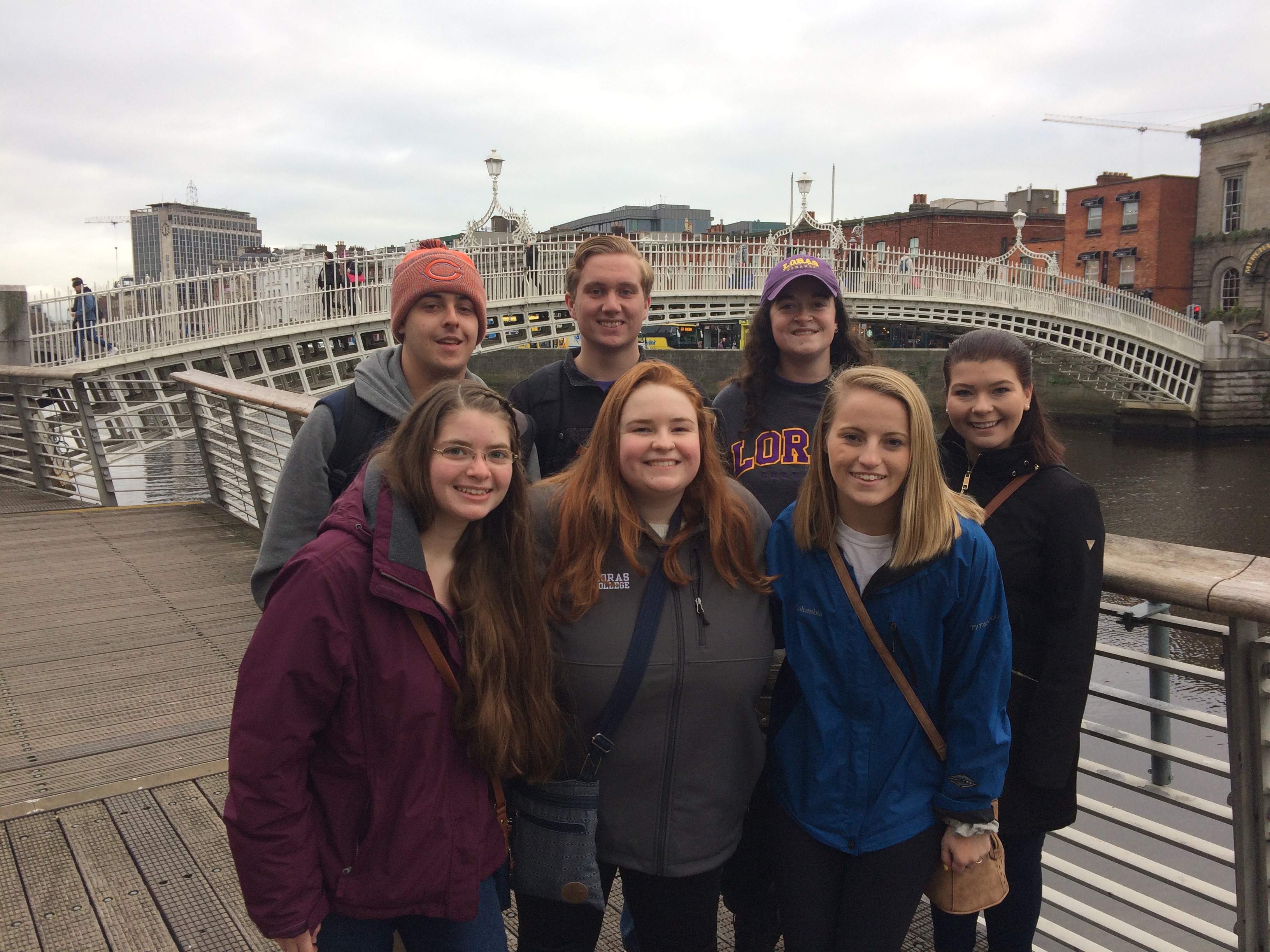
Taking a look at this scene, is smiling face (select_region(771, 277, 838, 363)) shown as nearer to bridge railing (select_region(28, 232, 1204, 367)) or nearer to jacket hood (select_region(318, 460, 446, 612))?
jacket hood (select_region(318, 460, 446, 612))

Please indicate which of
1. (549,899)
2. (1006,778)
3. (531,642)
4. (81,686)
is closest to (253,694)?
(531,642)

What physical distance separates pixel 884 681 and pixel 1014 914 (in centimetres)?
68

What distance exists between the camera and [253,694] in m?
1.35

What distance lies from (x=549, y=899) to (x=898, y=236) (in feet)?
154

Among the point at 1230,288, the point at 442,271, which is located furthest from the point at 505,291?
the point at 1230,288

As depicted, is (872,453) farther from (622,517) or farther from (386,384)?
(386,384)

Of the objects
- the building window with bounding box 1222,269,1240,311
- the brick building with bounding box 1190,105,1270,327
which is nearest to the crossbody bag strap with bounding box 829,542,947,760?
the brick building with bounding box 1190,105,1270,327

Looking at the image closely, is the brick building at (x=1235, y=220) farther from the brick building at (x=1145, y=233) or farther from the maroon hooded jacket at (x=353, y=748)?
the maroon hooded jacket at (x=353, y=748)

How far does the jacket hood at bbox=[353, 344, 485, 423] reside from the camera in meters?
2.02

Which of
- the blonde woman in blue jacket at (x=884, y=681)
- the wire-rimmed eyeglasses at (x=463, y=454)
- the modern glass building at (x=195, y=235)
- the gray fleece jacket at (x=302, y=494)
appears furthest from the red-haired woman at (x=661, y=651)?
the modern glass building at (x=195, y=235)

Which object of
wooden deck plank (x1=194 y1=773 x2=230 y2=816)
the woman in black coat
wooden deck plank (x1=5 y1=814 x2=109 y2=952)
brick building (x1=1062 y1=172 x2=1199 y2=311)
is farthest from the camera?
brick building (x1=1062 y1=172 x2=1199 y2=311)

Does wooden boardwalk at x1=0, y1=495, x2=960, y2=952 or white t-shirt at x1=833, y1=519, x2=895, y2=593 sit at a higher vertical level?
white t-shirt at x1=833, y1=519, x2=895, y2=593

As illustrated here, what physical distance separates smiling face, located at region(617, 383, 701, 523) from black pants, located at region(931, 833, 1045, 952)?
99 centimetres

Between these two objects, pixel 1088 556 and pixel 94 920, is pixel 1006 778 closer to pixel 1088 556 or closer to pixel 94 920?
pixel 1088 556
